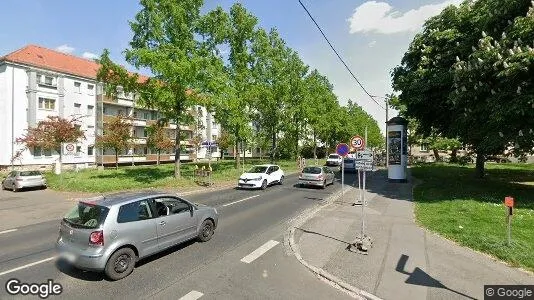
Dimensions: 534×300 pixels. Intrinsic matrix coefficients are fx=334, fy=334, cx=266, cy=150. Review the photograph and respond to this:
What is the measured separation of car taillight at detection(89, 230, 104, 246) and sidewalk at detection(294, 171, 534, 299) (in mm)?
4642

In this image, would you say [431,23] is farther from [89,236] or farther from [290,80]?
[89,236]

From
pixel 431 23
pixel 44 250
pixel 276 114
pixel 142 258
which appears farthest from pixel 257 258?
pixel 276 114

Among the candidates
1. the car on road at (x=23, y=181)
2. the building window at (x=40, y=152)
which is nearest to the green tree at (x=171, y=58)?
the car on road at (x=23, y=181)

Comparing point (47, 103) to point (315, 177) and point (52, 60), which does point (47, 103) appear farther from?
point (315, 177)

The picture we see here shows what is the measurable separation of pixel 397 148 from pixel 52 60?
39350mm

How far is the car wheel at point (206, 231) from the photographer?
969 centimetres

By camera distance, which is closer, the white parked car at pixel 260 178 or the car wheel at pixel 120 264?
the car wheel at pixel 120 264

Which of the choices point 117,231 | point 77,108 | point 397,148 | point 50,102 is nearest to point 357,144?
point 117,231

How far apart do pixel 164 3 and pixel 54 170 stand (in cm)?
2021

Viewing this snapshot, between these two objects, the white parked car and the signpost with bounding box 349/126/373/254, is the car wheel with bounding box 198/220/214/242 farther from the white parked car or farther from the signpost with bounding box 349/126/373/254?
the white parked car

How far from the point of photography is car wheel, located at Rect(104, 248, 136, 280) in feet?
22.7

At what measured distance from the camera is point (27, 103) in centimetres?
3475

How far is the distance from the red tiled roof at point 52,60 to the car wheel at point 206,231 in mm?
28818

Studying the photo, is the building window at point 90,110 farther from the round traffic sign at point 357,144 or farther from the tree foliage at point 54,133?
the round traffic sign at point 357,144
